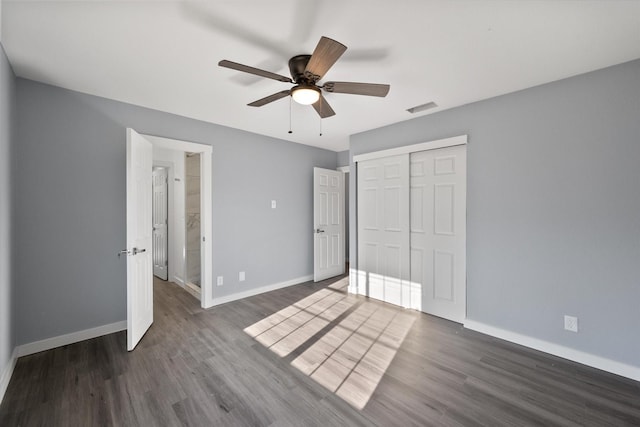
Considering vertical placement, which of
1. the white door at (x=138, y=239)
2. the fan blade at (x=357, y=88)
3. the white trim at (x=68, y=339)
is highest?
the fan blade at (x=357, y=88)

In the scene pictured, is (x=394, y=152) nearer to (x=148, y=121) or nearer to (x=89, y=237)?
(x=148, y=121)

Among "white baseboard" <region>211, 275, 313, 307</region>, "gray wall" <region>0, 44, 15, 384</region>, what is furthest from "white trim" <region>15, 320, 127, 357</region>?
"white baseboard" <region>211, 275, 313, 307</region>

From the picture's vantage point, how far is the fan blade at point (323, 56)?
1.50 m

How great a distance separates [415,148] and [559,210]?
159 centimetres

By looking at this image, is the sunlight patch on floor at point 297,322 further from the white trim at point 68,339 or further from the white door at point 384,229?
the white trim at point 68,339

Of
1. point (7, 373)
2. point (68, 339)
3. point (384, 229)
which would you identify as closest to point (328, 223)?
point (384, 229)

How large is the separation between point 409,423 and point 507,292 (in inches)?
71.3

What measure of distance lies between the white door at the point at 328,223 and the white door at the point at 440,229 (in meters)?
1.77

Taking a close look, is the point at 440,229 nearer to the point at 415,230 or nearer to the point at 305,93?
the point at 415,230

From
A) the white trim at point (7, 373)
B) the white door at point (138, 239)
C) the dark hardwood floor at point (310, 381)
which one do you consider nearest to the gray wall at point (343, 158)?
the dark hardwood floor at point (310, 381)

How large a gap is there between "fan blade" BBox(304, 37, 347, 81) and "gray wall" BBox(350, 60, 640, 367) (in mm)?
2041

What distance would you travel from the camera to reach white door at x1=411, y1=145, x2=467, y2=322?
308cm

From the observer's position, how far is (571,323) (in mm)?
2379

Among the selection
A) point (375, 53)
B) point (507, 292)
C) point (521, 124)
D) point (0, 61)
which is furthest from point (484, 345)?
point (0, 61)
